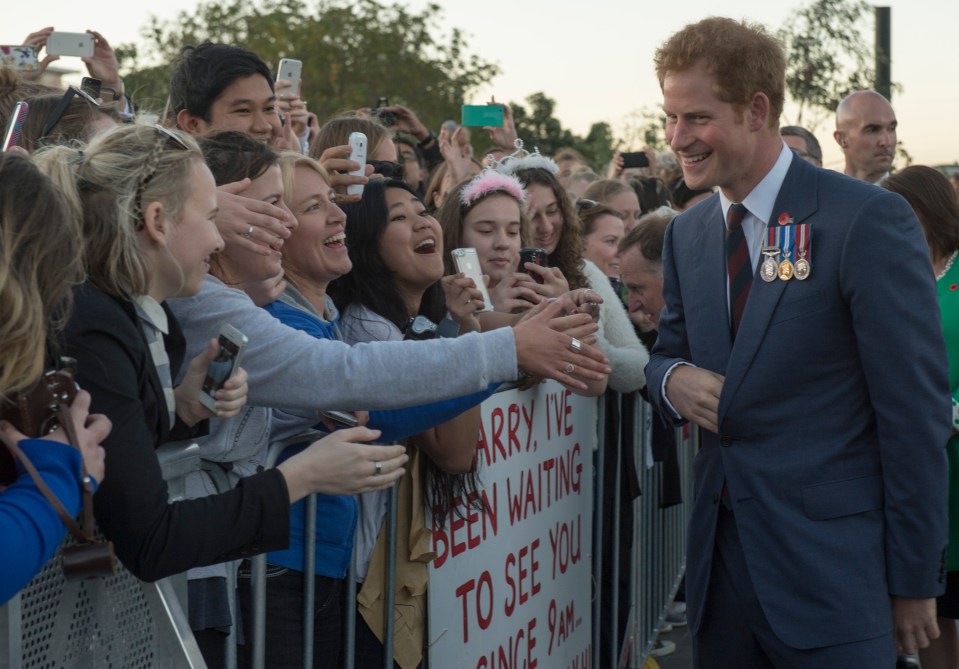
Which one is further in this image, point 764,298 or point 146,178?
point 764,298

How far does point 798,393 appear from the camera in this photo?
3.17 meters

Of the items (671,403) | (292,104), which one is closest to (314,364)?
(671,403)

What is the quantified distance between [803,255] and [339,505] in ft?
4.64

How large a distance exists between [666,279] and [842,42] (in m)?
15.2

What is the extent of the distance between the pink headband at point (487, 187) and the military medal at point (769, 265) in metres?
1.81

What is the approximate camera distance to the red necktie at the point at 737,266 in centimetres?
332

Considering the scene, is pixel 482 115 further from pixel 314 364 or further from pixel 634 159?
pixel 314 364

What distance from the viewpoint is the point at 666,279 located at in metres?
3.70

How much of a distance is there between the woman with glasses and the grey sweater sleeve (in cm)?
17

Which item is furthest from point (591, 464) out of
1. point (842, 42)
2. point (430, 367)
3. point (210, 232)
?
point (842, 42)

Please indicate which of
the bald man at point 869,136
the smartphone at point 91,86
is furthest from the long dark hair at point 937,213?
the smartphone at point 91,86

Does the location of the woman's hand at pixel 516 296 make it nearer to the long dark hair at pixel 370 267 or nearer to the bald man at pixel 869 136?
the long dark hair at pixel 370 267

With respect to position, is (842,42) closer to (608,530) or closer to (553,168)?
(553,168)

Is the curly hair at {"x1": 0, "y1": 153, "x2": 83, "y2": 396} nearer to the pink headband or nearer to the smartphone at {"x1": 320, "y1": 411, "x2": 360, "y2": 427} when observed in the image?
the smartphone at {"x1": 320, "y1": 411, "x2": 360, "y2": 427}
